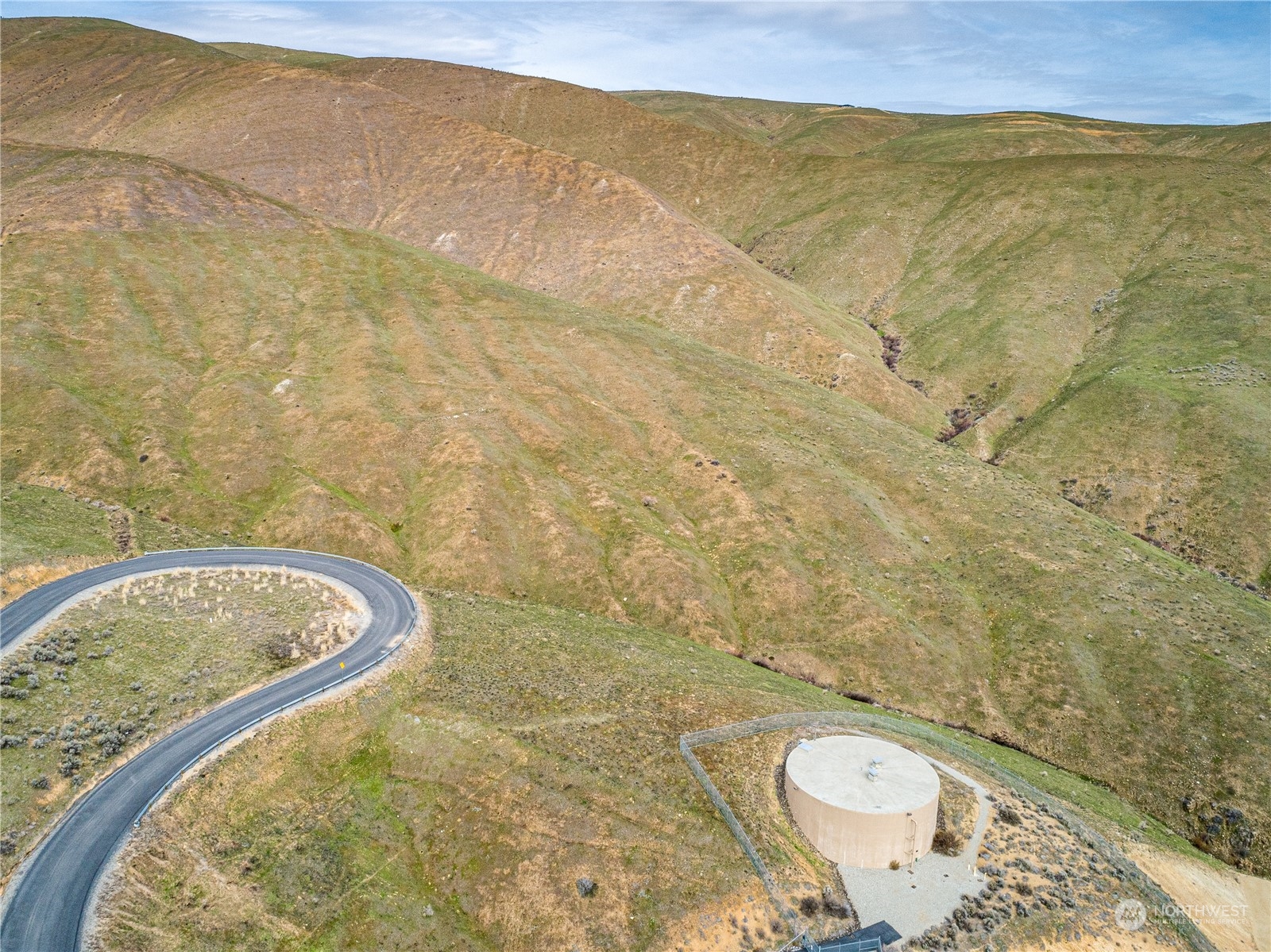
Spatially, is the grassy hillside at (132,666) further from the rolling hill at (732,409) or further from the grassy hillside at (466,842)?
the rolling hill at (732,409)

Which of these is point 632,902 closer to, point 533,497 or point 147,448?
point 533,497

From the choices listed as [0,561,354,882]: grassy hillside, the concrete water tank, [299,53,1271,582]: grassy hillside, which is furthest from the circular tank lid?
[299,53,1271,582]: grassy hillside

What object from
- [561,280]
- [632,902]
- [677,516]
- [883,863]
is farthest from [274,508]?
[561,280]

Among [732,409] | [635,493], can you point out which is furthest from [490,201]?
[635,493]

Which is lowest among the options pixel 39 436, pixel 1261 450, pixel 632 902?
pixel 632 902

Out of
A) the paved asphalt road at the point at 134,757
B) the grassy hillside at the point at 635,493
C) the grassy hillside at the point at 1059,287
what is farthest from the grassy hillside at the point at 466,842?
the grassy hillside at the point at 1059,287

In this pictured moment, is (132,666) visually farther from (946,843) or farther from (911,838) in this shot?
(946,843)

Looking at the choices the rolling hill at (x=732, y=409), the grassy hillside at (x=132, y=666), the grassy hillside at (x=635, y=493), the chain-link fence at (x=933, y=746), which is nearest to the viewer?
the grassy hillside at (x=132, y=666)
